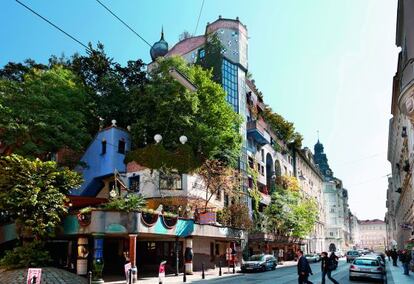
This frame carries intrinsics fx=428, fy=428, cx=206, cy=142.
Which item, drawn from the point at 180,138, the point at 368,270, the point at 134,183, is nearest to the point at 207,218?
the point at 180,138

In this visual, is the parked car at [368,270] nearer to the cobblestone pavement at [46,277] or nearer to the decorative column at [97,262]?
Result: the decorative column at [97,262]

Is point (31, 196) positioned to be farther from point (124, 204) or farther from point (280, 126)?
point (280, 126)

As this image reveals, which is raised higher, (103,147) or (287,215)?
(103,147)

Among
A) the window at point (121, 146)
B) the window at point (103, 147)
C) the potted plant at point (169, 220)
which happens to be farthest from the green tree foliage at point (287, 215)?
the potted plant at point (169, 220)

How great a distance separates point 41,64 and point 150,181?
57.7 feet

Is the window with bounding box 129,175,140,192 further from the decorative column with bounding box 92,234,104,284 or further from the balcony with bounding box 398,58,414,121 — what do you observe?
the balcony with bounding box 398,58,414,121

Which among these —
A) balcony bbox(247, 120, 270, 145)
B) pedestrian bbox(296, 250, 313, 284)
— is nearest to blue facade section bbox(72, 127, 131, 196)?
balcony bbox(247, 120, 270, 145)

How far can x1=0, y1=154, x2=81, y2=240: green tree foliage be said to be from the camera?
902 inches

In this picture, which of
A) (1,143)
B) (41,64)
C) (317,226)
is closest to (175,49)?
(41,64)

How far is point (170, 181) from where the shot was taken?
116ft

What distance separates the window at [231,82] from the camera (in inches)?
1820

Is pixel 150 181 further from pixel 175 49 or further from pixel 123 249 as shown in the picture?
pixel 175 49

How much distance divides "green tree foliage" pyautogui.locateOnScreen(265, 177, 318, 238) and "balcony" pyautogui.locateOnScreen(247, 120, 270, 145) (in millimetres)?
7728

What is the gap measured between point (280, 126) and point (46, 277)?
49766 millimetres
